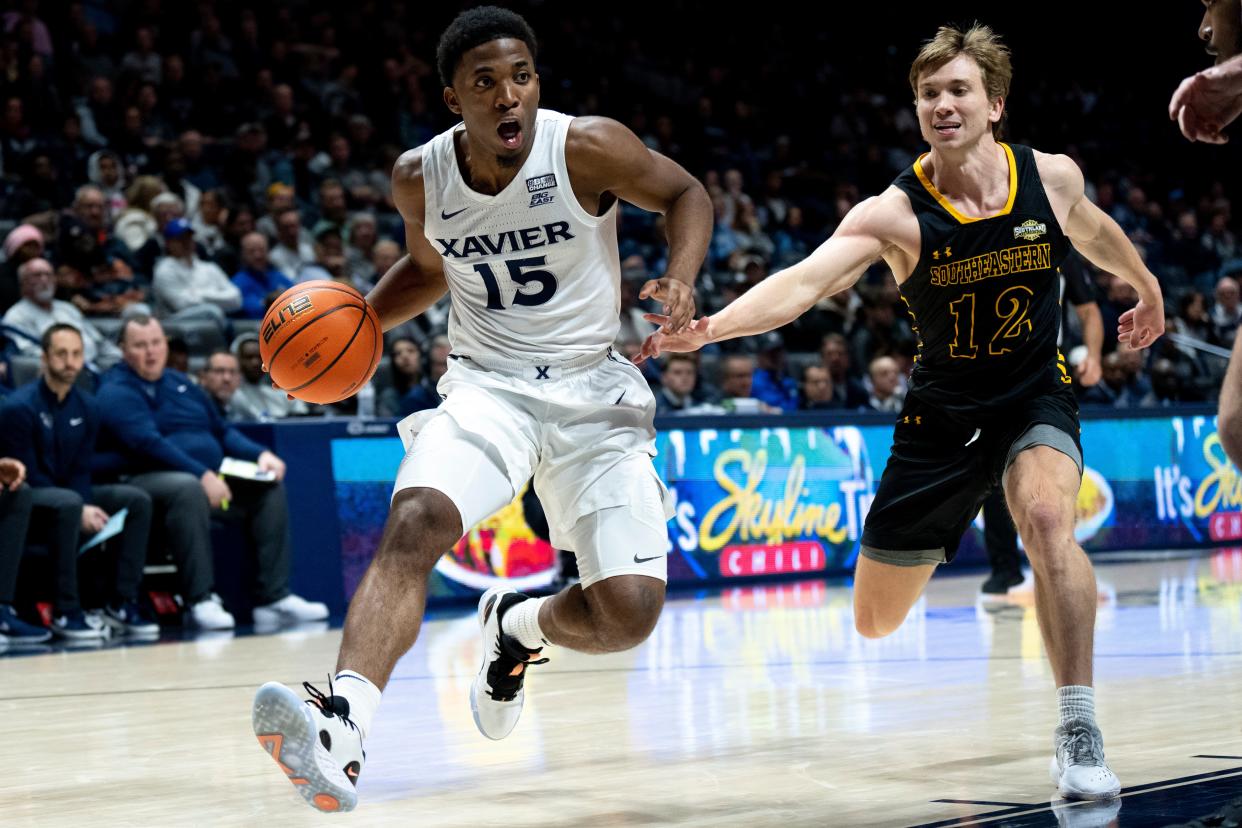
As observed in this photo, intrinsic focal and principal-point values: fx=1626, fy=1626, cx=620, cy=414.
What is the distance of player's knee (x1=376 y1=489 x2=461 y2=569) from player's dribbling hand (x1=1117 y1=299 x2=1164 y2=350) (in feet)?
7.67

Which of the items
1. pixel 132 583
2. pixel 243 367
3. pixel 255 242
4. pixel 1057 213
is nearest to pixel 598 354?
pixel 1057 213

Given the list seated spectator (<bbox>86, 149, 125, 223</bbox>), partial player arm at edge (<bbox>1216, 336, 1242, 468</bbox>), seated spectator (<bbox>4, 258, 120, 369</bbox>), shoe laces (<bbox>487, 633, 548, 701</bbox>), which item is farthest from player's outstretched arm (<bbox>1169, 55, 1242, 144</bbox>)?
seated spectator (<bbox>86, 149, 125, 223</bbox>)

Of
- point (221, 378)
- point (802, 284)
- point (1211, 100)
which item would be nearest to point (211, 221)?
point (221, 378)

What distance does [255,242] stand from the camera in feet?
41.1

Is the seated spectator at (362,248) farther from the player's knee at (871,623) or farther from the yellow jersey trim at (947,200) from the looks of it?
the yellow jersey trim at (947,200)

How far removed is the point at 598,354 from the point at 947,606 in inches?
231

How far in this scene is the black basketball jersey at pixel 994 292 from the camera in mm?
4875

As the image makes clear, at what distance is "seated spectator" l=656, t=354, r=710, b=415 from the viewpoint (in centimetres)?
1233

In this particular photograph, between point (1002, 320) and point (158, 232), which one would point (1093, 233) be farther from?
point (158, 232)

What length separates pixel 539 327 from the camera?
482 centimetres

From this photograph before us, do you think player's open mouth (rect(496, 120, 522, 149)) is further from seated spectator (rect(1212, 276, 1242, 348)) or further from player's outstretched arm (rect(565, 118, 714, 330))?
seated spectator (rect(1212, 276, 1242, 348))

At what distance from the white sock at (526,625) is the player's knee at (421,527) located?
0.74m

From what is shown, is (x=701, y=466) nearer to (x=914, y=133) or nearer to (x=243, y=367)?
(x=243, y=367)

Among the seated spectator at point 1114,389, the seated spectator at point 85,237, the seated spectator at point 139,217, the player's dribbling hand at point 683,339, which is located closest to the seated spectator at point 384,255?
the seated spectator at point 139,217
